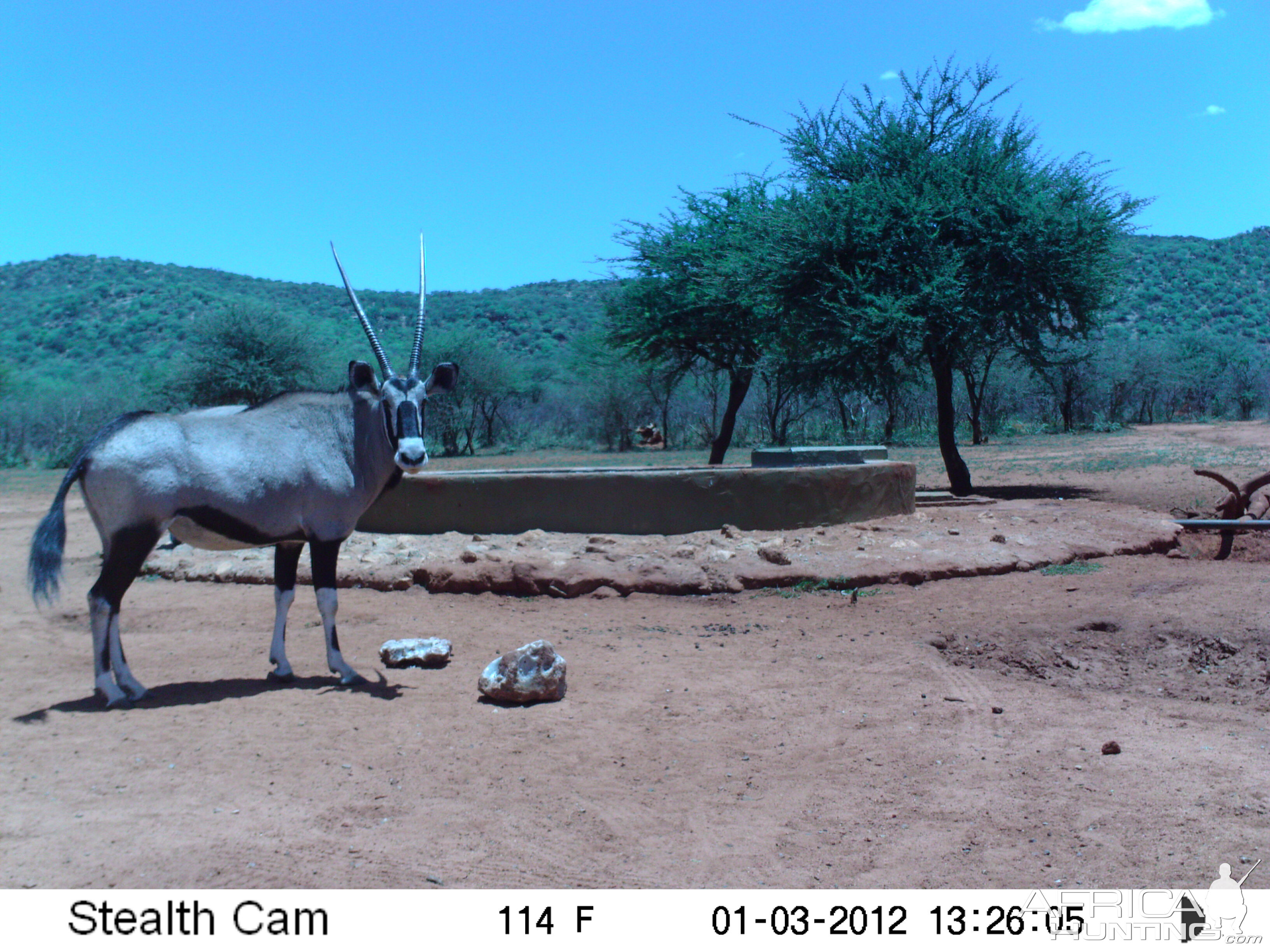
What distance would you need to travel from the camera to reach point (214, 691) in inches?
212

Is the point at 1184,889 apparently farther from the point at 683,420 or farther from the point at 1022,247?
the point at 683,420

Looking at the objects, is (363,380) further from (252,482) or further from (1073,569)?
(1073,569)

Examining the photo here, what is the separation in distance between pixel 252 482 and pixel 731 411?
14821mm

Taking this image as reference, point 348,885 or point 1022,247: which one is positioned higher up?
point 1022,247

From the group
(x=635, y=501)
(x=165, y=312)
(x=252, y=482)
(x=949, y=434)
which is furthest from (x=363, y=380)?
(x=165, y=312)

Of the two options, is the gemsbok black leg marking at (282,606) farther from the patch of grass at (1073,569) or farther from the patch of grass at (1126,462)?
the patch of grass at (1126,462)

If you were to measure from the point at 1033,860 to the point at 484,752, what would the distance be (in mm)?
2410

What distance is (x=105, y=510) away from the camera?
187 inches

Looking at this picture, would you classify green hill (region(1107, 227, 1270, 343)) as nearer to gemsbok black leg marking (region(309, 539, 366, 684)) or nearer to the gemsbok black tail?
gemsbok black leg marking (region(309, 539, 366, 684))

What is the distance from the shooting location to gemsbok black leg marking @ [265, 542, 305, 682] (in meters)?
5.52

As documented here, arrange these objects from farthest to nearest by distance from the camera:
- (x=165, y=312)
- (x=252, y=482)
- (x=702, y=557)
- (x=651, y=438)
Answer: (x=165, y=312) < (x=651, y=438) < (x=702, y=557) < (x=252, y=482)

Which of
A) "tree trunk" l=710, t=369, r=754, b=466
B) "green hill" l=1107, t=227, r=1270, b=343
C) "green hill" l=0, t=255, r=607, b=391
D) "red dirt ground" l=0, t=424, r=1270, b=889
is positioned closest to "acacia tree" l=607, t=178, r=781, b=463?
"tree trunk" l=710, t=369, r=754, b=466

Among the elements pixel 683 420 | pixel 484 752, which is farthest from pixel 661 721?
pixel 683 420

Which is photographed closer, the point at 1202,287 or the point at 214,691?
the point at 214,691
